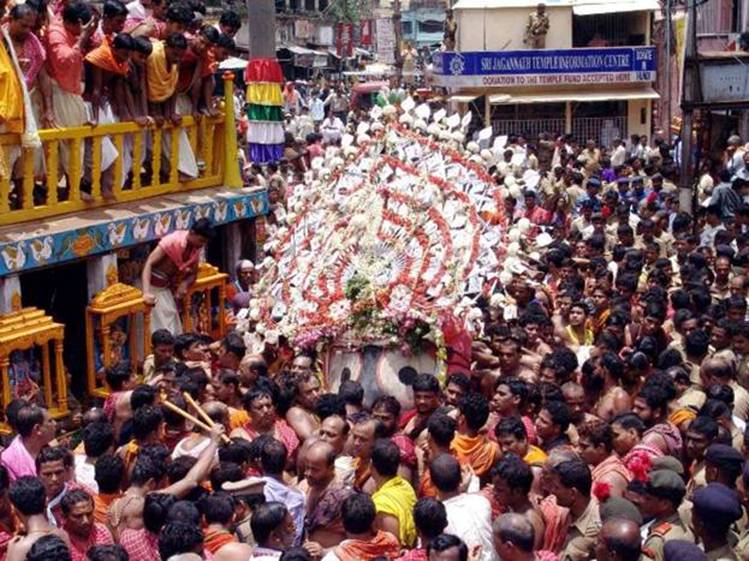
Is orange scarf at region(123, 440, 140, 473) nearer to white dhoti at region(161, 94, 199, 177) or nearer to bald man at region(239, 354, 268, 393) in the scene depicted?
bald man at region(239, 354, 268, 393)

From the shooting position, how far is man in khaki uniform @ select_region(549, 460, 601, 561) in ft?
19.0

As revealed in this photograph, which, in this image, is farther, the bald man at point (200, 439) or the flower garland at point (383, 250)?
the flower garland at point (383, 250)

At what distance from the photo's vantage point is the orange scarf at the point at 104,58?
9.46 metres

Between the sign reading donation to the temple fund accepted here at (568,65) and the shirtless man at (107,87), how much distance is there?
1826 centimetres

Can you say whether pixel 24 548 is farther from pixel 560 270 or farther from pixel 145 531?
pixel 560 270

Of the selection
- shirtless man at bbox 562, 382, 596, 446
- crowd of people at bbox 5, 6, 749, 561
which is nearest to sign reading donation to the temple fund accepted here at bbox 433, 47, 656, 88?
crowd of people at bbox 5, 6, 749, 561

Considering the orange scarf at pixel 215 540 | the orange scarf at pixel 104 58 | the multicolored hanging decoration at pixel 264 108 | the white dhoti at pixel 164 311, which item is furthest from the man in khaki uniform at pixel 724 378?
the multicolored hanging decoration at pixel 264 108

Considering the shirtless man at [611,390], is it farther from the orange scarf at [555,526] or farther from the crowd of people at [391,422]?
the orange scarf at [555,526]

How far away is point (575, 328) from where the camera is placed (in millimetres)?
9656

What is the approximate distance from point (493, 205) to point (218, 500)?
11.3 ft

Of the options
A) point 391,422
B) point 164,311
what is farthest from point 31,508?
point 164,311

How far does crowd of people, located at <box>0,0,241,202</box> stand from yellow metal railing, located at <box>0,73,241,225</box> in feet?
0.10

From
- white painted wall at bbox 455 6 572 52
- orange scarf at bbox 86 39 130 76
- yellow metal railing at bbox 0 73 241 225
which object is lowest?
yellow metal railing at bbox 0 73 241 225

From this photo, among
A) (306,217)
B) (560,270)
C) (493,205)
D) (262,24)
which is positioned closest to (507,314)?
(493,205)
